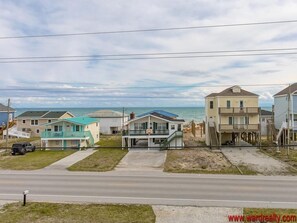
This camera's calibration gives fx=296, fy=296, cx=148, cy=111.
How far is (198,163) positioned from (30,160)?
19.1 metres

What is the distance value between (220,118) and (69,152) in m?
22.4

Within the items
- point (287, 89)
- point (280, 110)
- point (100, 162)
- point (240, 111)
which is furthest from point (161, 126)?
point (287, 89)

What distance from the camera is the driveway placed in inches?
1147

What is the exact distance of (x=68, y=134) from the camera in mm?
44375

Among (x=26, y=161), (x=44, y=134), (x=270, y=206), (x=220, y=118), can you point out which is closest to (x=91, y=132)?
(x=44, y=134)

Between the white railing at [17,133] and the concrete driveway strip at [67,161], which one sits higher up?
the white railing at [17,133]

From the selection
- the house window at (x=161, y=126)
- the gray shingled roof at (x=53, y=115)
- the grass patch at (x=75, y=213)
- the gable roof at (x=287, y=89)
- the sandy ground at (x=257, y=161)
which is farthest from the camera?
the gray shingled roof at (x=53, y=115)

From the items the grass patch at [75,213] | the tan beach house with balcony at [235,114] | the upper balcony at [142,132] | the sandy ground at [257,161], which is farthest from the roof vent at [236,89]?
the grass patch at [75,213]

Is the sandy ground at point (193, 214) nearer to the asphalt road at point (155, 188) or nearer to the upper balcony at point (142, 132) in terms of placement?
the asphalt road at point (155, 188)

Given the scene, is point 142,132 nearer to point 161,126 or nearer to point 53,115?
point 161,126

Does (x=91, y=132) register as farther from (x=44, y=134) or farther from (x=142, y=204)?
(x=142, y=204)

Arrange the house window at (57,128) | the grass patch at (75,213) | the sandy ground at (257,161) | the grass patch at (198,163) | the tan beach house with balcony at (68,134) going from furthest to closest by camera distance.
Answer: the house window at (57,128)
the tan beach house with balcony at (68,134)
the grass patch at (198,163)
the sandy ground at (257,161)
the grass patch at (75,213)

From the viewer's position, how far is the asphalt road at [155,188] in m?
18.0

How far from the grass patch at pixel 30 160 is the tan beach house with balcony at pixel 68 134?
358 centimetres
